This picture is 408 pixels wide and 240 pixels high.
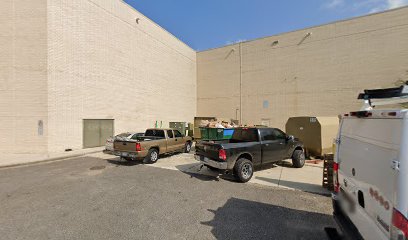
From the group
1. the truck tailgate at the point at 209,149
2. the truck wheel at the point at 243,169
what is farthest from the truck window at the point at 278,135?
the truck tailgate at the point at 209,149

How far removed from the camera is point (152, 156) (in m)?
11.3

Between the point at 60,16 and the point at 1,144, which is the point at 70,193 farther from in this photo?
the point at 60,16

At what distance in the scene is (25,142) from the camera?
1487 cm

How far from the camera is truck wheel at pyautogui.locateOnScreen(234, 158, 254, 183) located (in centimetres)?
764

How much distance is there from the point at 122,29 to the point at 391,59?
75.3 feet

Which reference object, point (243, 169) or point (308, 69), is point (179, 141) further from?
point (308, 69)

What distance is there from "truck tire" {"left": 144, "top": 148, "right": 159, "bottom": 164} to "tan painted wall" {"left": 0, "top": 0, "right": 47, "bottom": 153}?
8.30 meters

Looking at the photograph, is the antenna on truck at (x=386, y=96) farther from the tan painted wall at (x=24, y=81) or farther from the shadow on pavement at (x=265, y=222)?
the tan painted wall at (x=24, y=81)

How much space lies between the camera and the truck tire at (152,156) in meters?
11.0

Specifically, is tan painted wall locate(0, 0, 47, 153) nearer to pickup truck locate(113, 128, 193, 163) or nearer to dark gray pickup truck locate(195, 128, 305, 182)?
pickup truck locate(113, 128, 193, 163)

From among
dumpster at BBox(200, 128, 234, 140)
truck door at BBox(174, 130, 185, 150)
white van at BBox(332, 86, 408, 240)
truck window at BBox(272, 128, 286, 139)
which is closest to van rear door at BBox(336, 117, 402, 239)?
white van at BBox(332, 86, 408, 240)

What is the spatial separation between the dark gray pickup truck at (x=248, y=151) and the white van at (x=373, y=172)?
4064mm

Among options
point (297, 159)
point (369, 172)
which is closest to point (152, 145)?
point (297, 159)

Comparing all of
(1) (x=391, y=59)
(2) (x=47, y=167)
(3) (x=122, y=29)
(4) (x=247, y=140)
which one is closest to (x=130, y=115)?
(3) (x=122, y=29)
